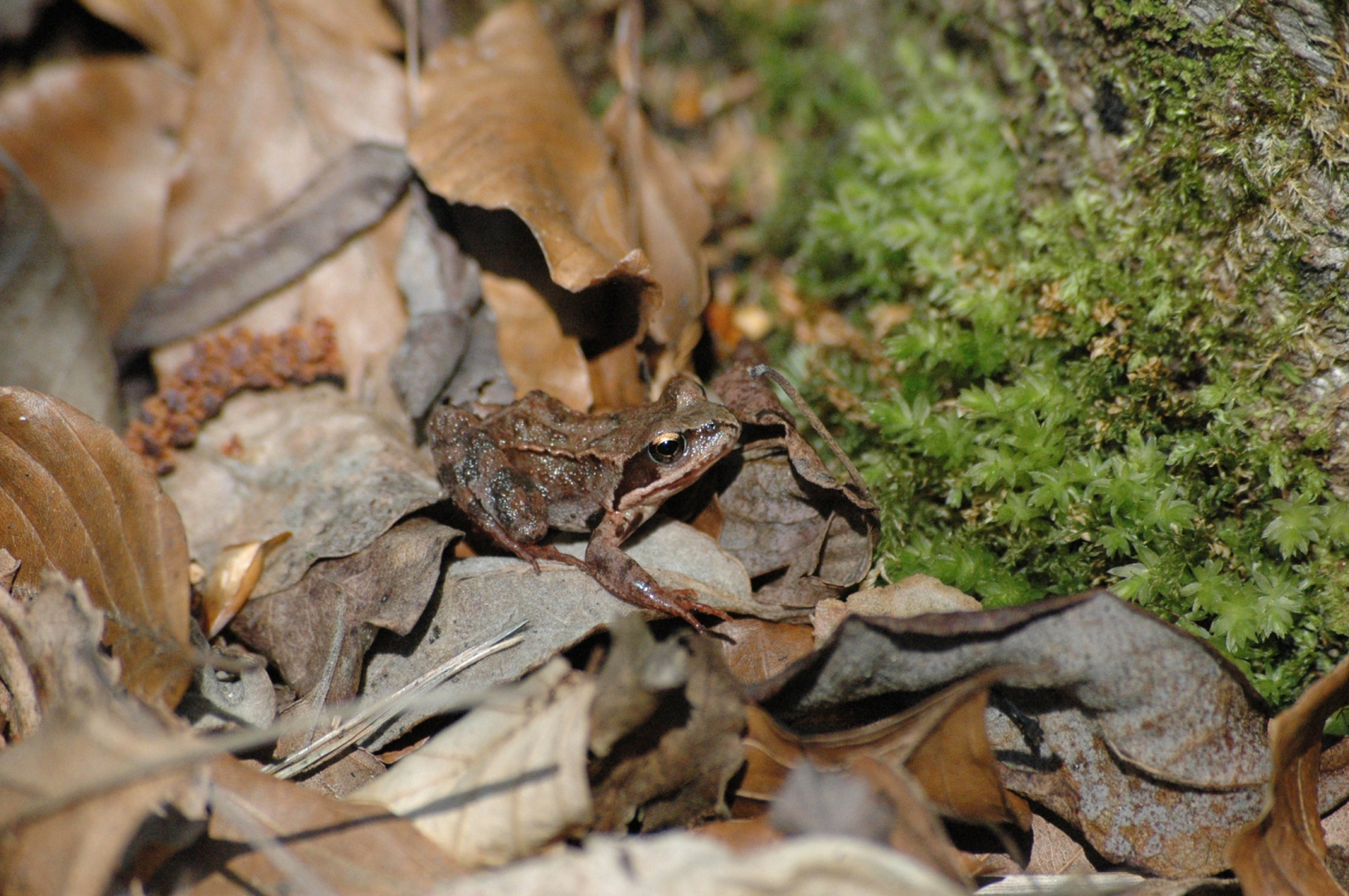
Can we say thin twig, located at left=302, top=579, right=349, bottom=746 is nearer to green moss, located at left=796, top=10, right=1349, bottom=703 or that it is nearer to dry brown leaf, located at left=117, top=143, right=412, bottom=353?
dry brown leaf, located at left=117, top=143, right=412, bottom=353

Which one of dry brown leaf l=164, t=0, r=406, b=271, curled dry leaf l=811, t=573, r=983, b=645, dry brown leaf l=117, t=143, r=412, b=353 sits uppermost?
dry brown leaf l=164, t=0, r=406, b=271

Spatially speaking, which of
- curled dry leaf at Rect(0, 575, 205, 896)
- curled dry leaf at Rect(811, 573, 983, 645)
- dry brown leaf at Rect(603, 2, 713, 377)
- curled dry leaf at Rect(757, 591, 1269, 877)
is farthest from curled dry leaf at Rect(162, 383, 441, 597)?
curled dry leaf at Rect(757, 591, 1269, 877)

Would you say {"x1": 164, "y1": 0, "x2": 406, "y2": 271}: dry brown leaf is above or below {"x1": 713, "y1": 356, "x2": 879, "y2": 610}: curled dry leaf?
above

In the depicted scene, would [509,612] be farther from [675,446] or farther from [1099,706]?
[1099,706]

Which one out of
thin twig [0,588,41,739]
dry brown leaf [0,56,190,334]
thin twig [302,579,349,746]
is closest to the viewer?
thin twig [0,588,41,739]

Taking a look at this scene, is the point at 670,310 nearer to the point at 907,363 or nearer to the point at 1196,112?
the point at 907,363

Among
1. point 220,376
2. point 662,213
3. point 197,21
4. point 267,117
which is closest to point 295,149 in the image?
point 267,117

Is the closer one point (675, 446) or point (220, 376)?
point (675, 446)

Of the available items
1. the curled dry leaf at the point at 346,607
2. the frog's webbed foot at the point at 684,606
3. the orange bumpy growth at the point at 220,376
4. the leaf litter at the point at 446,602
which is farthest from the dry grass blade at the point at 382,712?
A: the orange bumpy growth at the point at 220,376
